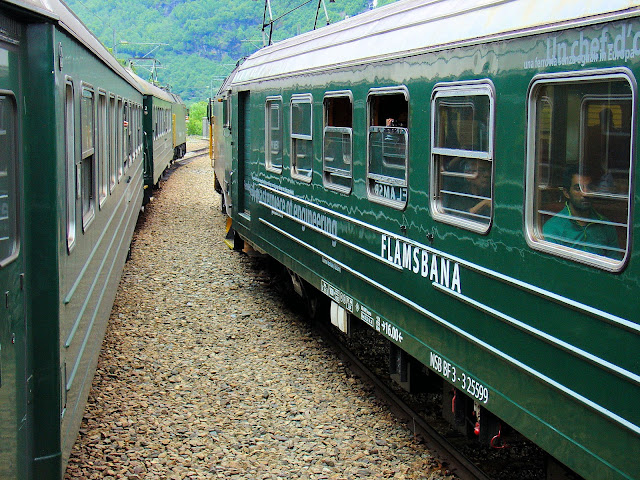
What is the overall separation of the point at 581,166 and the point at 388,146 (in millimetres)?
2380

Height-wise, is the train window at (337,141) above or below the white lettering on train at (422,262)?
above

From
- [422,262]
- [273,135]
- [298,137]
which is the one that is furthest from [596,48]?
[273,135]

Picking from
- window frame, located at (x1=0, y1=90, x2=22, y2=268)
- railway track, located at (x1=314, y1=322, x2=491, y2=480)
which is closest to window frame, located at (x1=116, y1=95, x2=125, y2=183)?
railway track, located at (x1=314, y1=322, x2=491, y2=480)

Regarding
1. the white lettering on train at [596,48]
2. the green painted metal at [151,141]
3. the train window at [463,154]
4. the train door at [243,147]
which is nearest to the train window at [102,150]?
the train window at [463,154]

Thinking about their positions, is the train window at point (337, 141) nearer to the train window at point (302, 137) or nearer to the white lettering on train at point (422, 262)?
the train window at point (302, 137)

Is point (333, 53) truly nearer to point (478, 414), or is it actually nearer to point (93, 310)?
point (93, 310)

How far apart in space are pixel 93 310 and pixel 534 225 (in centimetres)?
358

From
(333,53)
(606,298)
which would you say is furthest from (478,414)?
(333,53)

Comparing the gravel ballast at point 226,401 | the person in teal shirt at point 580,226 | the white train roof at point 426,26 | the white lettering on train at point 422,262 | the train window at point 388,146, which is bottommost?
the gravel ballast at point 226,401

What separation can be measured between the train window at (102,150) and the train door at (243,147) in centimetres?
365

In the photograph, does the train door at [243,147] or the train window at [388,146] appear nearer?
the train window at [388,146]

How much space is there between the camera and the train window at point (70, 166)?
4395 millimetres

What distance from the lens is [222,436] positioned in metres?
5.91

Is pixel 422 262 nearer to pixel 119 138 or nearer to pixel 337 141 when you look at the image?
pixel 337 141
